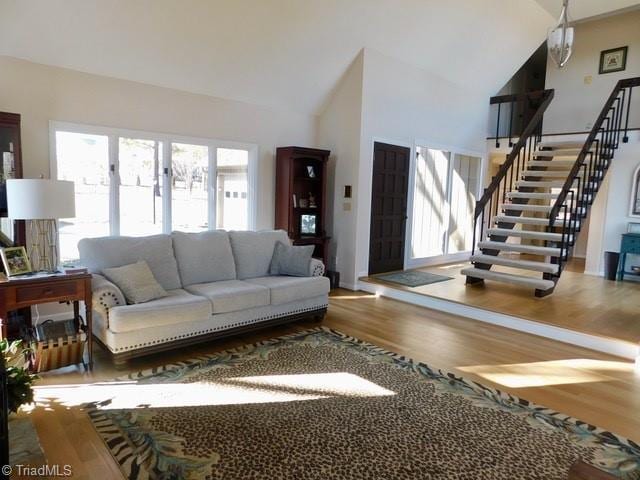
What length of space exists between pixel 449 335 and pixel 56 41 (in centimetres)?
464

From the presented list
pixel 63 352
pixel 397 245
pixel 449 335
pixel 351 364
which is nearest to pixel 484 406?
pixel 351 364

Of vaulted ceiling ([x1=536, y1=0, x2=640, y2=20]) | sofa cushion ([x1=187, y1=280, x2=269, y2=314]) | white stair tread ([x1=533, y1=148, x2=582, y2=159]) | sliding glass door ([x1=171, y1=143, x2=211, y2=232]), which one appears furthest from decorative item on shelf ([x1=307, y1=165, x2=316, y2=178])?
vaulted ceiling ([x1=536, y1=0, x2=640, y2=20])

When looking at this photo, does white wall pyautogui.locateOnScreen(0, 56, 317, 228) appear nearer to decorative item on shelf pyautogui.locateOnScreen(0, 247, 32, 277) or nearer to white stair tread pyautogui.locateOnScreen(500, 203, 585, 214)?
decorative item on shelf pyautogui.locateOnScreen(0, 247, 32, 277)

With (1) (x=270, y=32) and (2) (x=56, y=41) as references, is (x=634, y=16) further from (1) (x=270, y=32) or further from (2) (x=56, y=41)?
(2) (x=56, y=41)

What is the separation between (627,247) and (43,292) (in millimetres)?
7494

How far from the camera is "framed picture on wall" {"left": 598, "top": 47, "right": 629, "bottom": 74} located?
7469mm

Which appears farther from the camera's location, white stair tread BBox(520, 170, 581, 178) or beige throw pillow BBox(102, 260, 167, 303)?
Result: white stair tread BBox(520, 170, 581, 178)

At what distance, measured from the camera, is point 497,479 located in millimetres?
2090

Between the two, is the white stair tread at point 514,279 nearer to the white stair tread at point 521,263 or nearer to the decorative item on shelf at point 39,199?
the white stair tread at point 521,263

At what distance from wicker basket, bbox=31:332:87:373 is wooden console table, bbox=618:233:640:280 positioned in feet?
23.8

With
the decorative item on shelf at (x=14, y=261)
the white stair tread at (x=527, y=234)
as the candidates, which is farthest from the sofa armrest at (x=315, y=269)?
the white stair tread at (x=527, y=234)

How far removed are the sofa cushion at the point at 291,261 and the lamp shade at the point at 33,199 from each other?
2177mm

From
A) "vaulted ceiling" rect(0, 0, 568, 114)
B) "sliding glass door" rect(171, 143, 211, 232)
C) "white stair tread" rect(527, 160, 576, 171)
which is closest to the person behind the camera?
"vaulted ceiling" rect(0, 0, 568, 114)

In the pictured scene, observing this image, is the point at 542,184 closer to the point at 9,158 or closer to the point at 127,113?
the point at 127,113
